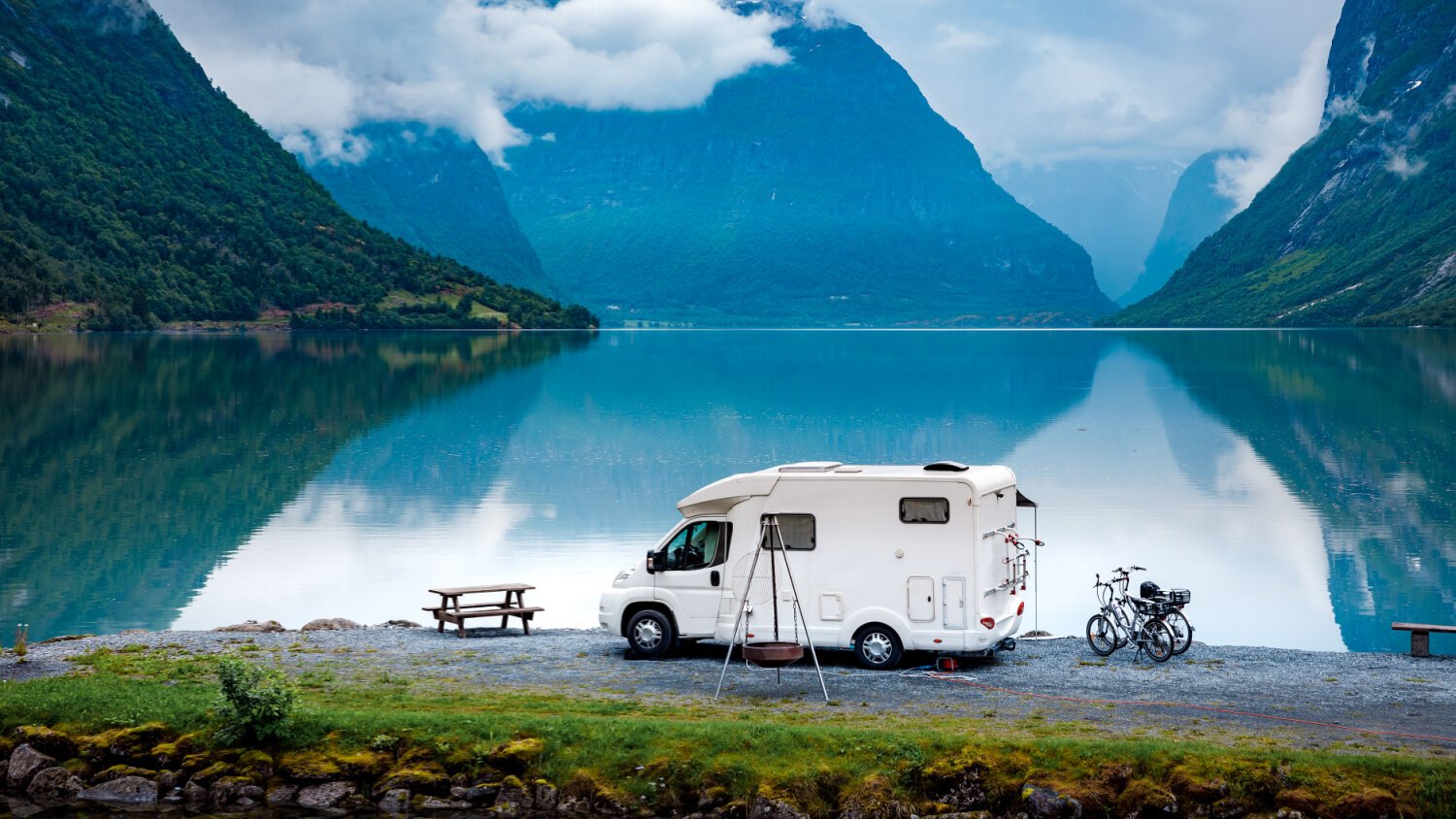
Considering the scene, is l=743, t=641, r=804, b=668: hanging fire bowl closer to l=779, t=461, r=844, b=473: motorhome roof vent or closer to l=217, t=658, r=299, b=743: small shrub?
l=779, t=461, r=844, b=473: motorhome roof vent

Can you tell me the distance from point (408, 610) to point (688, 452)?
35265mm

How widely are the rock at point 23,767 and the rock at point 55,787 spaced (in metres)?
0.10

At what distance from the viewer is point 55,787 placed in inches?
682

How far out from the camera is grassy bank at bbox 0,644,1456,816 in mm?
15508

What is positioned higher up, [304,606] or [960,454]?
[960,454]

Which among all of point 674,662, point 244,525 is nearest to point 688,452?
point 244,525

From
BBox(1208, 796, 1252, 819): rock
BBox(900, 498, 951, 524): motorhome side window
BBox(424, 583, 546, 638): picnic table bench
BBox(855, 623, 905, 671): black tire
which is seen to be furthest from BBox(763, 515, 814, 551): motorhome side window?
BBox(1208, 796, 1252, 819): rock

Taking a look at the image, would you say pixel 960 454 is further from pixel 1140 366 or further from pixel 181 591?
pixel 1140 366

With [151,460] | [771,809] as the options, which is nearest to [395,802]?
[771,809]

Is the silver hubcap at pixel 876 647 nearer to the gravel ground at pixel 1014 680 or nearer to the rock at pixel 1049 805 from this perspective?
the gravel ground at pixel 1014 680

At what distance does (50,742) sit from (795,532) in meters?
10.7

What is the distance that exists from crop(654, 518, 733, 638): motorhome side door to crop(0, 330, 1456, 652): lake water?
24.1 ft

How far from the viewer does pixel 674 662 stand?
22656 mm

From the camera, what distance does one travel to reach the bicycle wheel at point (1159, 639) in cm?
2242
